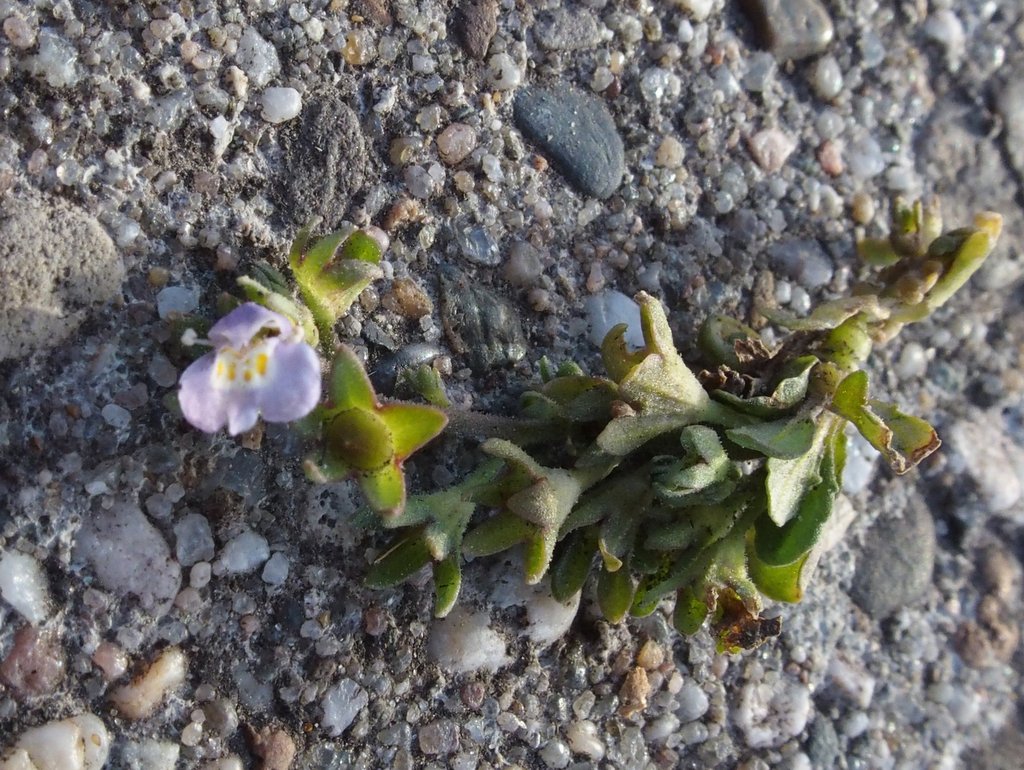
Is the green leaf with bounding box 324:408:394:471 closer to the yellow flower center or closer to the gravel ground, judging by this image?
the yellow flower center

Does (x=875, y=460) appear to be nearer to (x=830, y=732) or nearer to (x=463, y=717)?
(x=830, y=732)

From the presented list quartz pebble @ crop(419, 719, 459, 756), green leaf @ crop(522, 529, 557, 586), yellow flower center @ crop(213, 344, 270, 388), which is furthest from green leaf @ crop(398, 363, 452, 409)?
quartz pebble @ crop(419, 719, 459, 756)

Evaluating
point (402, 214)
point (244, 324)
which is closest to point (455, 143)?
point (402, 214)

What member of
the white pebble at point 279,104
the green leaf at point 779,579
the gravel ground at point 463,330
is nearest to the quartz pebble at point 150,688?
the gravel ground at point 463,330

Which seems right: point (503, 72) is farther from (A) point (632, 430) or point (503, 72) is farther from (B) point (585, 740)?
(B) point (585, 740)

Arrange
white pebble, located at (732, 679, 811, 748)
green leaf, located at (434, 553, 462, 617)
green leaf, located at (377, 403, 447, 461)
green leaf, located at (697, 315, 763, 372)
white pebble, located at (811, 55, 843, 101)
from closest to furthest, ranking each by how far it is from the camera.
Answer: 1. green leaf, located at (377, 403, 447, 461)
2. green leaf, located at (434, 553, 462, 617)
3. green leaf, located at (697, 315, 763, 372)
4. white pebble, located at (732, 679, 811, 748)
5. white pebble, located at (811, 55, 843, 101)
